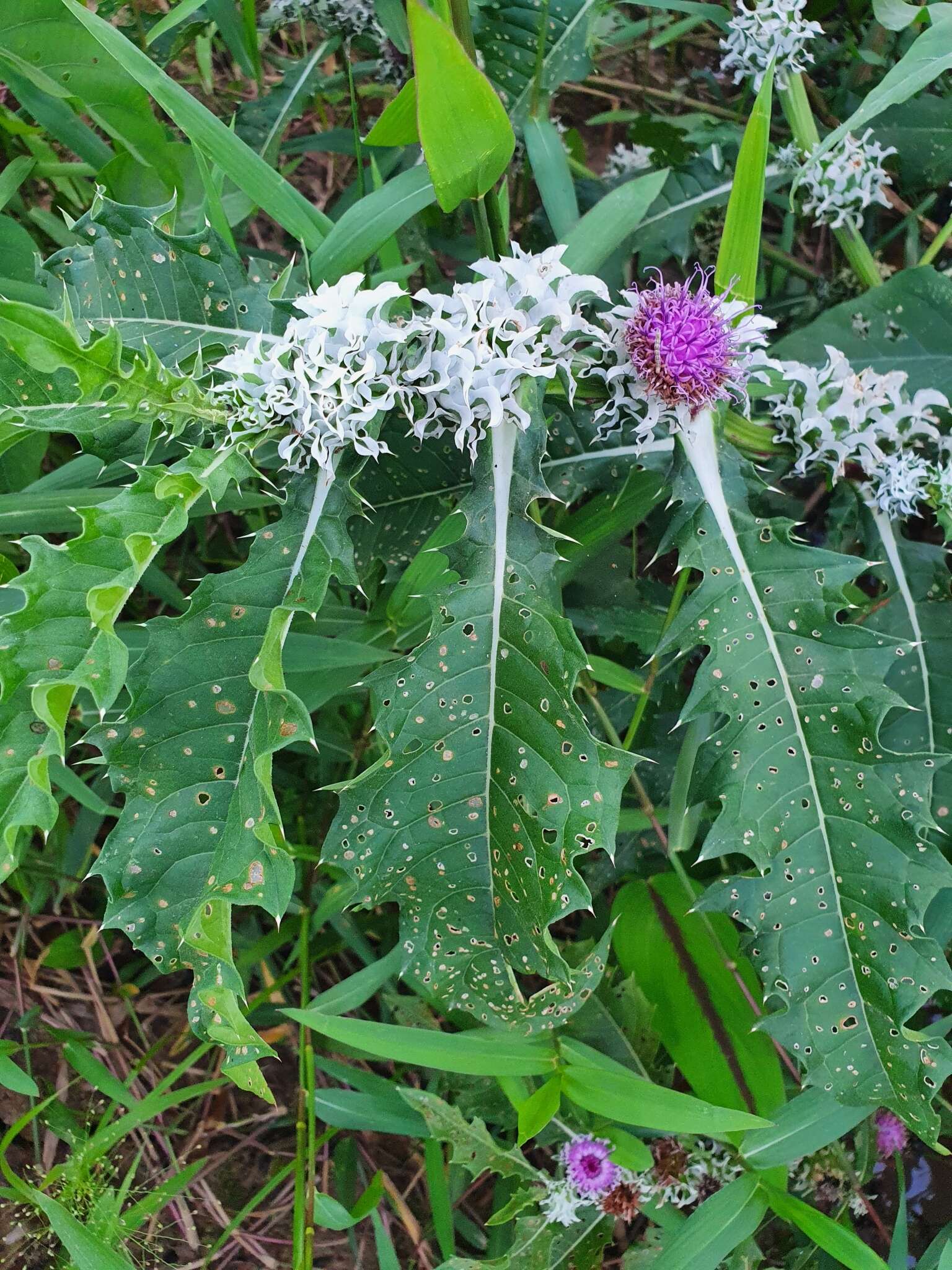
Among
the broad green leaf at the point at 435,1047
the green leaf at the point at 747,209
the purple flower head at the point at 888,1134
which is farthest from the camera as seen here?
the purple flower head at the point at 888,1134

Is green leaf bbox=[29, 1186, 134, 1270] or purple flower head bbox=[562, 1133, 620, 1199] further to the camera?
purple flower head bbox=[562, 1133, 620, 1199]

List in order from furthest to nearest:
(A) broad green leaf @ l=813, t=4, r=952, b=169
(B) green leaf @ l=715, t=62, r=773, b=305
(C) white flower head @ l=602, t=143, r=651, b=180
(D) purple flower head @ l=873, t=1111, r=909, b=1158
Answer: (C) white flower head @ l=602, t=143, r=651, b=180
(D) purple flower head @ l=873, t=1111, r=909, b=1158
(B) green leaf @ l=715, t=62, r=773, b=305
(A) broad green leaf @ l=813, t=4, r=952, b=169

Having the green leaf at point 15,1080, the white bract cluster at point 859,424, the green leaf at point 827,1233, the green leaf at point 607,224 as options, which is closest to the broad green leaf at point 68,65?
the green leaf at point 607,224

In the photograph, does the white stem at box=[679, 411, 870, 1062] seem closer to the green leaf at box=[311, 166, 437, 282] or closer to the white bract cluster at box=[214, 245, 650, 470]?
the white bract cluster at box=[214, 245, 650, 470]

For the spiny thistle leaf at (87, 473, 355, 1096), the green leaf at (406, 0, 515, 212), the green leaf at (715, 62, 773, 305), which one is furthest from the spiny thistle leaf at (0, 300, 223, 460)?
the green leaf at (715, 62, 773, 305)

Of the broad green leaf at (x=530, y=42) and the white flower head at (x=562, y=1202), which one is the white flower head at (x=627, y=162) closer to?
the broad green leaf at (x=530, y=42)

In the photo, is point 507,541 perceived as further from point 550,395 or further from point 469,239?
point 469,239

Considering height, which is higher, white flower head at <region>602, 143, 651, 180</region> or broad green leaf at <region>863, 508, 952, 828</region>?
white flower head at <region>602, 143, 651, 180</region>

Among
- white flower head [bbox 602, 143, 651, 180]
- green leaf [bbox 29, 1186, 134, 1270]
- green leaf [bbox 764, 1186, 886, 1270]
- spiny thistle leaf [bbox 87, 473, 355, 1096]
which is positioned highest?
white flower head [bbox 602, 143, 651, 180]
